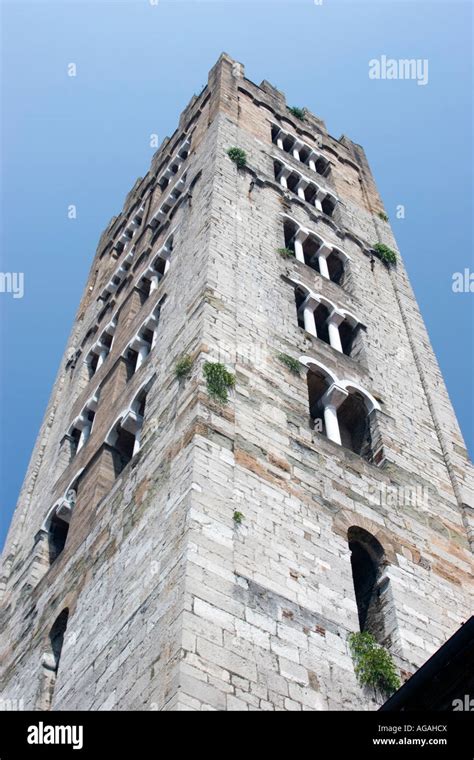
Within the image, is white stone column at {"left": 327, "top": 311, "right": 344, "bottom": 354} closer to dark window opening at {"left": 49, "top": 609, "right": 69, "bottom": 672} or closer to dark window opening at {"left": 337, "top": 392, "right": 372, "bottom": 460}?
dark window opening at {"left": 337, "top": 392, "right": 372, "bottom": 460}

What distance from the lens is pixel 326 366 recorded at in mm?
18984

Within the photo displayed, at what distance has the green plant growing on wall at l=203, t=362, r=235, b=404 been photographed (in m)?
15.3

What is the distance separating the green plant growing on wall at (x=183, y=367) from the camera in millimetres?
16297

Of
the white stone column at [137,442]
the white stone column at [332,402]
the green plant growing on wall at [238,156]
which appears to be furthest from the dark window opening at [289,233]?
the white stone column at [137,442]

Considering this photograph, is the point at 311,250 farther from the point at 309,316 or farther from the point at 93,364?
the point at 93,364

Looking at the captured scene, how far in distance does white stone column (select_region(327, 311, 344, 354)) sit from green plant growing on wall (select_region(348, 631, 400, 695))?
8.41 meters

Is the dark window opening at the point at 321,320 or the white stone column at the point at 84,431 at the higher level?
the dark window opening at the point at 321,320

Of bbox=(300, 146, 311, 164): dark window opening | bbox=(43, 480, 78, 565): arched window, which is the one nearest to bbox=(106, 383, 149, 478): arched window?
bbox=(43, 480, 78, 565): arched window

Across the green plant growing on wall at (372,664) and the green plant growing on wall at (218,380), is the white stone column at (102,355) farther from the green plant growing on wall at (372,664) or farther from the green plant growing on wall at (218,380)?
the green plant growing on wall at (372,664)

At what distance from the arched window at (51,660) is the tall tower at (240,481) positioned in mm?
35

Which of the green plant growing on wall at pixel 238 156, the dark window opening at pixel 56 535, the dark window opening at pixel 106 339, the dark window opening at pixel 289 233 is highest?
the green plant growing on wall at pixel 238 156

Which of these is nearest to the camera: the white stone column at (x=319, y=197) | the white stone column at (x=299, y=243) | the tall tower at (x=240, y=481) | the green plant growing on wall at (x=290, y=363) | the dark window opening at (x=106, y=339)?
the tall tower at (x=240, y=481)

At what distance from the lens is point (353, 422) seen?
19.1 m
